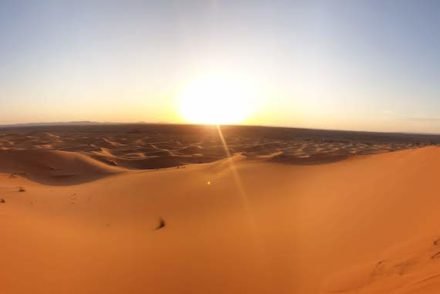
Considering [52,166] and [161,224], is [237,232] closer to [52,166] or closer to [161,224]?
[161,224]

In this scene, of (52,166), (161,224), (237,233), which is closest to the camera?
(237,233)

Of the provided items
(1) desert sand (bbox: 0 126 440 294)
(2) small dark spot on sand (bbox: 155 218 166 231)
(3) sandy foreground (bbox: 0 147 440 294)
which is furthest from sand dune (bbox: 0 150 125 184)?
(2) small dark spot on sand (bbox: 155 218 166 231)

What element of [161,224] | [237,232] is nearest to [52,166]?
[161,224]

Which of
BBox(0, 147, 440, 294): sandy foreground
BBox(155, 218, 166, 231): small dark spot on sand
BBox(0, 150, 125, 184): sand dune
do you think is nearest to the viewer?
BBox(0, 147, 440, 294): sandy foreground

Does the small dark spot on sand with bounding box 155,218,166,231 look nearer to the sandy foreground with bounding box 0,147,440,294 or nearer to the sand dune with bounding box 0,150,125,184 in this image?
the sandy foreground with bounding box 0,147,440,294

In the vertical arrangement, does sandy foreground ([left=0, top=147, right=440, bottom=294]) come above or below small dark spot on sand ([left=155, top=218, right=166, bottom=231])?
above

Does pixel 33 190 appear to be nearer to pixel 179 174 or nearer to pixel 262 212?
pixel 179 174

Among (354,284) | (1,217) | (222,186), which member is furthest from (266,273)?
(222,186)
